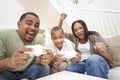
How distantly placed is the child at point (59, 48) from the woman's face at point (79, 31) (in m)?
0.13

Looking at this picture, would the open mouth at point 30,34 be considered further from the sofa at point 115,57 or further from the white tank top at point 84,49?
the sofa at point 115,57

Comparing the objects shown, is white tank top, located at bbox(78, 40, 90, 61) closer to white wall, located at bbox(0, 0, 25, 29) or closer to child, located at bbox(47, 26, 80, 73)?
child, located at bbox(47, 26, 80, 73)

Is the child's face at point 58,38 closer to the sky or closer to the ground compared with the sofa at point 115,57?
closer to the sky

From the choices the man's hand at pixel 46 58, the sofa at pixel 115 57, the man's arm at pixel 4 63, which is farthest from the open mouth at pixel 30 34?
the sofa at pixel 115 57

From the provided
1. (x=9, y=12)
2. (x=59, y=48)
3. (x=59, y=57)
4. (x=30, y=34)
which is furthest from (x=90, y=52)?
(x=9, y=12)

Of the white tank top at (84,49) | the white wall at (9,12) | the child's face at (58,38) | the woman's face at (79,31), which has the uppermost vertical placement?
the white wall at (9,12)

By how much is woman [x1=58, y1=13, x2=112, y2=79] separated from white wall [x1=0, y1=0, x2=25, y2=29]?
74cm

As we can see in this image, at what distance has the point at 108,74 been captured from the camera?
1939 mm

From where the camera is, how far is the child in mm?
1806

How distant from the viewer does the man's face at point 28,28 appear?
1812mm

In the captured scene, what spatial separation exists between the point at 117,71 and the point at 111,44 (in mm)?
357

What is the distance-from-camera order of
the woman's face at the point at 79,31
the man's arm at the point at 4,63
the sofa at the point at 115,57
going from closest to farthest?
1. the man's arm at the point at 4,63
2. the sofa at the point at 115,57
3. the woman's face at the point at 79,31

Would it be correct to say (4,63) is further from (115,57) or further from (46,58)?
(115,57)

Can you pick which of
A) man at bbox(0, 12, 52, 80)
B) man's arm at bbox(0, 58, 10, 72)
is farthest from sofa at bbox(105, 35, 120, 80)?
man's arm at bbox(0, 58, 10, 72)
